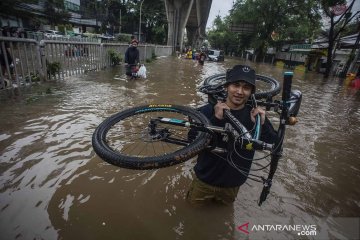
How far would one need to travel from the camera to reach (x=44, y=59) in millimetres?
8297

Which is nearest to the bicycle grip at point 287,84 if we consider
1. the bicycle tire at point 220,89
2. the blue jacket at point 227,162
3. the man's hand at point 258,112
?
the man's hand at point 258,112

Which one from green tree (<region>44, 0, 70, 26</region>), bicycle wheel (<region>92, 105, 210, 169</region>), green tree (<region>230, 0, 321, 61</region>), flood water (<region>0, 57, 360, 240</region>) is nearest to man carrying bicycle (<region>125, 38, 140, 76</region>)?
flood water (<region>0, 57, 360, 240</region>)

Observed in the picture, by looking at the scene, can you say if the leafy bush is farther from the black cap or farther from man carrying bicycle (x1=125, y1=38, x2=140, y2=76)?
the black cap

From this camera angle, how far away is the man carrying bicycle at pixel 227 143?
2.45 m

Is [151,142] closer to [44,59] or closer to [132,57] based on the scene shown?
[44,59]

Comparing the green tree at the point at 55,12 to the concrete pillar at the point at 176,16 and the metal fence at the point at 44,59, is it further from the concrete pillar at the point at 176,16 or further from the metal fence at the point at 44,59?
the metal fence at the point at 44,59

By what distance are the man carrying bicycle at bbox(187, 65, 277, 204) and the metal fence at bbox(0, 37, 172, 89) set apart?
681 cm

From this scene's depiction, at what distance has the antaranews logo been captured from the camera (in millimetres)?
2746

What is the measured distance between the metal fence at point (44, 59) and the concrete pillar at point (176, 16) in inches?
1052

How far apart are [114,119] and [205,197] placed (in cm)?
144

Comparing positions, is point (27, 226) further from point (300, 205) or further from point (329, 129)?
point (329, 129)

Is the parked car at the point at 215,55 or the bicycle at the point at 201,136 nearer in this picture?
the bicycle at the point at 201,136

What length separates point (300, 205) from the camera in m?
3.21

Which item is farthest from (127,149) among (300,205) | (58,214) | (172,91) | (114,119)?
(172,91)
